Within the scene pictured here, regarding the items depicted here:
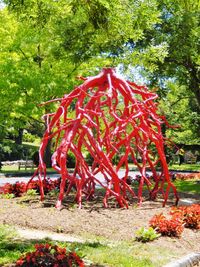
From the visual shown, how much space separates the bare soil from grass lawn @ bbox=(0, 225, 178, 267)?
482 mm

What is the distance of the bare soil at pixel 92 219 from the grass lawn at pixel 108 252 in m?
0.48

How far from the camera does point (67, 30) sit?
14.7 m

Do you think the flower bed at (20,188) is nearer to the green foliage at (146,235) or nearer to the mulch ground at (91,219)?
the mulch ground at (91,219)

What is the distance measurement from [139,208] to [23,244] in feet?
15.0

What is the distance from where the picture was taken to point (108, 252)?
7.45 meters

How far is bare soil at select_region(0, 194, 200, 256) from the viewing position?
8859mm

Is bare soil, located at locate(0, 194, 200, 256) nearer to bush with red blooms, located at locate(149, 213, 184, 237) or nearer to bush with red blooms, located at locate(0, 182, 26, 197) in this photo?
bush with red blooms, located at locate(149, 213, 184, 237)

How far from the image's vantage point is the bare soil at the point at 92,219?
8859 millimetres

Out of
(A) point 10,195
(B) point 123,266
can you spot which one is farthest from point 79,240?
Answer: (A) point 10,195

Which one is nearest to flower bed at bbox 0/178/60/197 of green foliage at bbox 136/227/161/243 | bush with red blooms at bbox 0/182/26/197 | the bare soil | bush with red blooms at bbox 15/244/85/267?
bush with red blooms at bbox 0/182/26/197

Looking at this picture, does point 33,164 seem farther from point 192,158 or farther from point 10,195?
point 192,158

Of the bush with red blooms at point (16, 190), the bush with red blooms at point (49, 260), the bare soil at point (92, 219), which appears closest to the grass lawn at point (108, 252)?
the bare soil at point (92, 219)

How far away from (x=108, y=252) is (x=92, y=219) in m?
2.82

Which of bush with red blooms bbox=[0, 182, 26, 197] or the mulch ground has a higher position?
bush with red blooms bbox=[0, 182, 26, 197]
